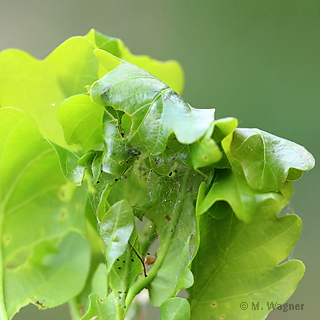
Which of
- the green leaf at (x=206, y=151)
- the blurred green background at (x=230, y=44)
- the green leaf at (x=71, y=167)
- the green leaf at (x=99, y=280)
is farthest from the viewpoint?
the blurred green background at (x=230, y=44)

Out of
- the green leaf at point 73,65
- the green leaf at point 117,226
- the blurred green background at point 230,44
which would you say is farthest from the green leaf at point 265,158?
the blurred green background at point 230,44

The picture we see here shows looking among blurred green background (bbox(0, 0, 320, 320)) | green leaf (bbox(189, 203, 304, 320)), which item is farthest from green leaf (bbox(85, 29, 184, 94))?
blurred green background (bbox(0, 0, 320, 320))

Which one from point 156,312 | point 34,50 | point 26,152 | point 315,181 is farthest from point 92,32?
point 315,181

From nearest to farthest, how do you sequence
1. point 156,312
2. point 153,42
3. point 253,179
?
point 253,179 → point 156,312 → point 153,42

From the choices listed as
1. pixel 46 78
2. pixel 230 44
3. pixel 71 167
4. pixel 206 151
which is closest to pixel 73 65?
pixel 46 78

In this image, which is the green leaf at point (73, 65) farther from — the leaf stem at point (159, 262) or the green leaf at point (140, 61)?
the leaf stem at point (159, 262)

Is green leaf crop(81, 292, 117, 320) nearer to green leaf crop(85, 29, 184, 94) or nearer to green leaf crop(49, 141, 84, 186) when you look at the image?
green leaf crop(49, 141, 84, 186)

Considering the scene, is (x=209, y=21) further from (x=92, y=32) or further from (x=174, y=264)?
(x=174, y=264)
